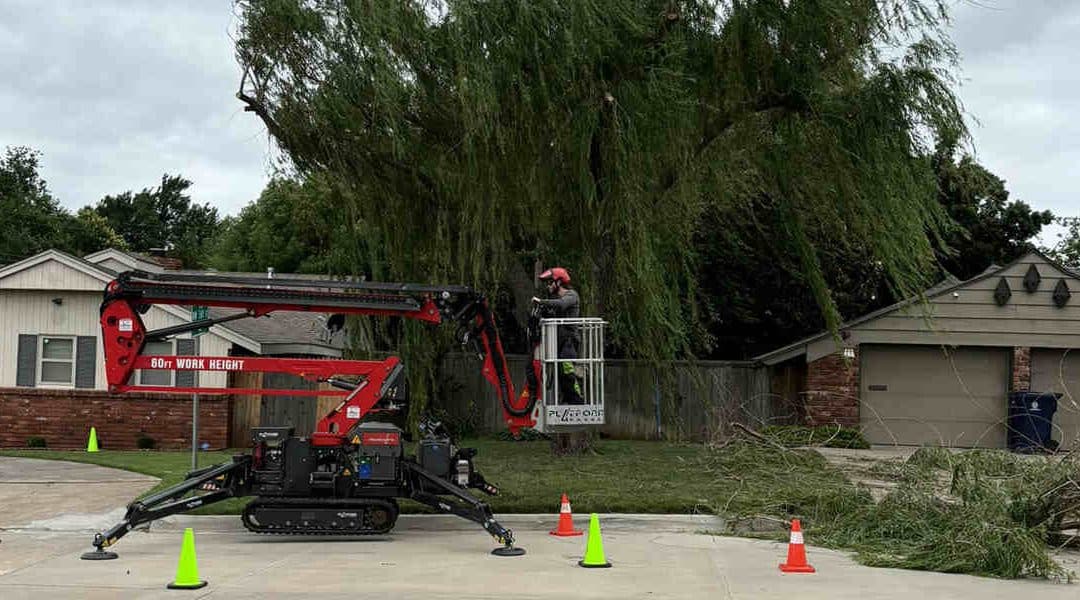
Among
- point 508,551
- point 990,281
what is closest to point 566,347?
point 508,551

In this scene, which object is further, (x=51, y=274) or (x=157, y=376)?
(x=157, y=376)

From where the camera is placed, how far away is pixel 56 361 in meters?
25.5

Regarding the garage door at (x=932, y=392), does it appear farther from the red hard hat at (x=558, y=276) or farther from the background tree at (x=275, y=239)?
the red hard hat at (x=558, y=276)

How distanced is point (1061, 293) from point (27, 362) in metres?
21.9

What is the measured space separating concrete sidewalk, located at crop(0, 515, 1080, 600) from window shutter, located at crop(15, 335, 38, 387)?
519 inches

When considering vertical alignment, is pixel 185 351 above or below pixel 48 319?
below

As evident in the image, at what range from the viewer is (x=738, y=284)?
31109 mm

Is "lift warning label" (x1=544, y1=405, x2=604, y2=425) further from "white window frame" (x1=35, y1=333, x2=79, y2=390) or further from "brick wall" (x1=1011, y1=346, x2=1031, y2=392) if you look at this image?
"white window frame" (x1=35, y1=333, x2=79, y2=390)

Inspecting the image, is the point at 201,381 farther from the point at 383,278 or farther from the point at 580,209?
the point at 580,209

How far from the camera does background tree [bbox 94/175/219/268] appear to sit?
86.9 m

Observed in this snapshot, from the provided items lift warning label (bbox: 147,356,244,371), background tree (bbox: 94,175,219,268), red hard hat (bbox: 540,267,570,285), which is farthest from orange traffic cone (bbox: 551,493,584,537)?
background tree (bbox: 94,175,219,268)

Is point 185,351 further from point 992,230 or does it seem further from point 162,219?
point 162,219

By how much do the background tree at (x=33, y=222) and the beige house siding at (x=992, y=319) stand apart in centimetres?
4211

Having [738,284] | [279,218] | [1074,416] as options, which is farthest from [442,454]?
[279,218]
